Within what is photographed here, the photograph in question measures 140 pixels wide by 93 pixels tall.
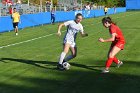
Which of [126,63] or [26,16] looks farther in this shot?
[26,16]

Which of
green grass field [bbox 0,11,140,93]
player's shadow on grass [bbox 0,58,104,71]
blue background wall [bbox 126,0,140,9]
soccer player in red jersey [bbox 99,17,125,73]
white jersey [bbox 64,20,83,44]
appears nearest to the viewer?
green grass field [bbox 0,11,140,93]

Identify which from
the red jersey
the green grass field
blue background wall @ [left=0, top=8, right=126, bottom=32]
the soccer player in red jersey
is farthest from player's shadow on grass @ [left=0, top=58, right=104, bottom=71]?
blue background wall @ [left=0, top=8, right=126, bottom=32]

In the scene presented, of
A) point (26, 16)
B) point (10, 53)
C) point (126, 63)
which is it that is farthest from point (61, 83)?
point (26, 16)

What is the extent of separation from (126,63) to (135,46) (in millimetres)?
4703

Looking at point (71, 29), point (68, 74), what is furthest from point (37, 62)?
point (68, 74)

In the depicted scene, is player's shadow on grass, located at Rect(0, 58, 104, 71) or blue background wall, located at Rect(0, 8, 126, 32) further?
blue background wall, located at Rect(0, 8, 126, 32)

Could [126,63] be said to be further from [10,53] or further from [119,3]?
[119,3]

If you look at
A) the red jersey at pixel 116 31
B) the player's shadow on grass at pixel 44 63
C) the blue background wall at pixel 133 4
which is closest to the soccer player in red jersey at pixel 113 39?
the red jersey at pixel 116 31

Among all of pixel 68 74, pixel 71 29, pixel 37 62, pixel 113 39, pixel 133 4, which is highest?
pixel 71 29

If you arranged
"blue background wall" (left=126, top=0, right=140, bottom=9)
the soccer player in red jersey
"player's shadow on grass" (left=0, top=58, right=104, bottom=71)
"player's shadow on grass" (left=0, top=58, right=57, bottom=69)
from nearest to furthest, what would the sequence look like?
the soccer player in red jersey < "player's shadow on grass" (left=0, top=58, right=104, bottom=71) < "player's shadow on grass" (left=0, top=58, right=57, bottom=69) < "blue background wall" (left=126, top=0, right=140, bottom=9)

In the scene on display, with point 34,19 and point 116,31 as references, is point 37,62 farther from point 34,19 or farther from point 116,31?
point 34,19

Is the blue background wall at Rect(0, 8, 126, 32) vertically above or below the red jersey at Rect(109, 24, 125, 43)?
below

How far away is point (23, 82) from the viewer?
411 inches

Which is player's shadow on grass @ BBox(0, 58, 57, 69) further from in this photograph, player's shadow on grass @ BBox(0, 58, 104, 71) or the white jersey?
the white jersey
